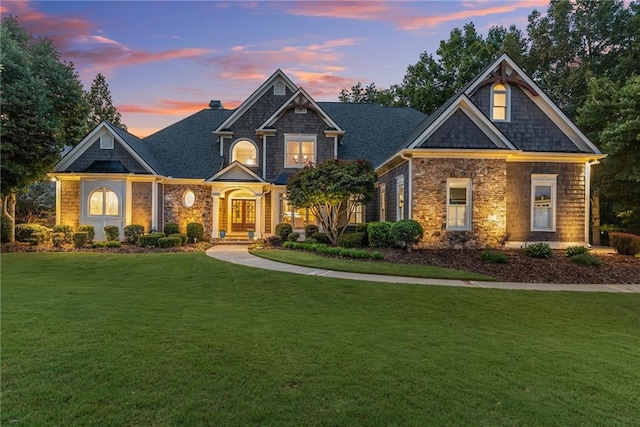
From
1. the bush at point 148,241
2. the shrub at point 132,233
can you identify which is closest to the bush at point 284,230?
the bush at point 148,241

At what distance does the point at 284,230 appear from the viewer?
18.8 m

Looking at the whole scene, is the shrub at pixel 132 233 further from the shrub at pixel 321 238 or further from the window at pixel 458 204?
the window at pixel 458 204

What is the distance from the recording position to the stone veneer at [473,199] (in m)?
14.7

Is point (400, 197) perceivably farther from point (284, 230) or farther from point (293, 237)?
point (284, 230)

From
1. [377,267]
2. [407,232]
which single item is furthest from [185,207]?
[377,267]

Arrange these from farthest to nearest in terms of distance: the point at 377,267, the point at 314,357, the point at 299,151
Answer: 1. the point at 299,151
2. the point at 377,267
3. the point at 314,357

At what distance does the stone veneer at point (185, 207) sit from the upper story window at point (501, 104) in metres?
15.3

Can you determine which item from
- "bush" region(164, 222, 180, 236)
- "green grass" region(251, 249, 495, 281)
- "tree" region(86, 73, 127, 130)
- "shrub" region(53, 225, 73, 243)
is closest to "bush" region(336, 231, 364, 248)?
"green grass" region(251, 249, 495, 281)

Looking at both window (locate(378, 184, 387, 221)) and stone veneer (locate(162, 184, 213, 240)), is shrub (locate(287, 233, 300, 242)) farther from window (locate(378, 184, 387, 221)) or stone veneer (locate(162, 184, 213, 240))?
stone veneer (locate(162, 184, 213, 240))

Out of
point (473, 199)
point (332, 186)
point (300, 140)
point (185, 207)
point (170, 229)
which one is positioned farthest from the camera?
point (300, 140)

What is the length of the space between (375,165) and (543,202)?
8647 mm

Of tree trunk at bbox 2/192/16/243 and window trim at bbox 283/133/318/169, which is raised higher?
window trim at bbox 283/133/318/169

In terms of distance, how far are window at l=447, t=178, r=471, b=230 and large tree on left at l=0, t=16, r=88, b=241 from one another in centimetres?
1764

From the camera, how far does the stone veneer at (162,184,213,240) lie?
2005 centimetres
